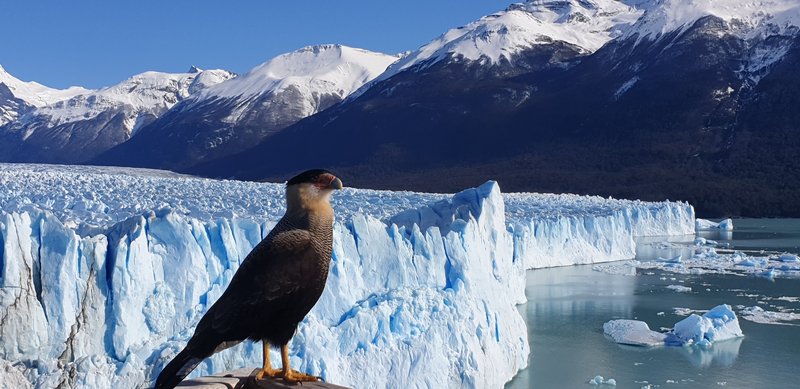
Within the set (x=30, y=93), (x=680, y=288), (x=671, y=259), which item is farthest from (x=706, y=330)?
(x=30, y=93)

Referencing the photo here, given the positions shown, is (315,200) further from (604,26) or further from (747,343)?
(604,26)

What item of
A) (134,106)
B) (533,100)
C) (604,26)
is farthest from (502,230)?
(134,106)

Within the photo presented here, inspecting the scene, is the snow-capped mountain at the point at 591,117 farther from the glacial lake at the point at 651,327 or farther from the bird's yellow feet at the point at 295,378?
the bird's yellow feet at the point at 295,378

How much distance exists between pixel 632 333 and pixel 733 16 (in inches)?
2853

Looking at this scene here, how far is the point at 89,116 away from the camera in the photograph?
13788 centimetres

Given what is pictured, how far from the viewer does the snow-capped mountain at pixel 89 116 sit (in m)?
118

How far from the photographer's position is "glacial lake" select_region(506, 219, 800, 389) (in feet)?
36.9

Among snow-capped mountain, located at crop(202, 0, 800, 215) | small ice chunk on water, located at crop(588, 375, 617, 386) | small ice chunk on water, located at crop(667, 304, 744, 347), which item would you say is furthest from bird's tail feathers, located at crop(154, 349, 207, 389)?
snow-capped mountain, located at crop(202, 0, 800, 215)

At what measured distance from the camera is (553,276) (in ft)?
70.6

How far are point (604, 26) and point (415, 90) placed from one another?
37.3m

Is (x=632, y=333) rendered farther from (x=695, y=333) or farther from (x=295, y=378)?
(x=295, y=378)

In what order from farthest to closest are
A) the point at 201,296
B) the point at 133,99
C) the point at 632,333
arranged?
the point at 133,99, the point at 632,333, the point at 201,296

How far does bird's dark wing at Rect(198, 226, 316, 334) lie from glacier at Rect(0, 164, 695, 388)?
15.6 ft

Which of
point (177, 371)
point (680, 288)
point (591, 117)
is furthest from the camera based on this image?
point (591, 117)
